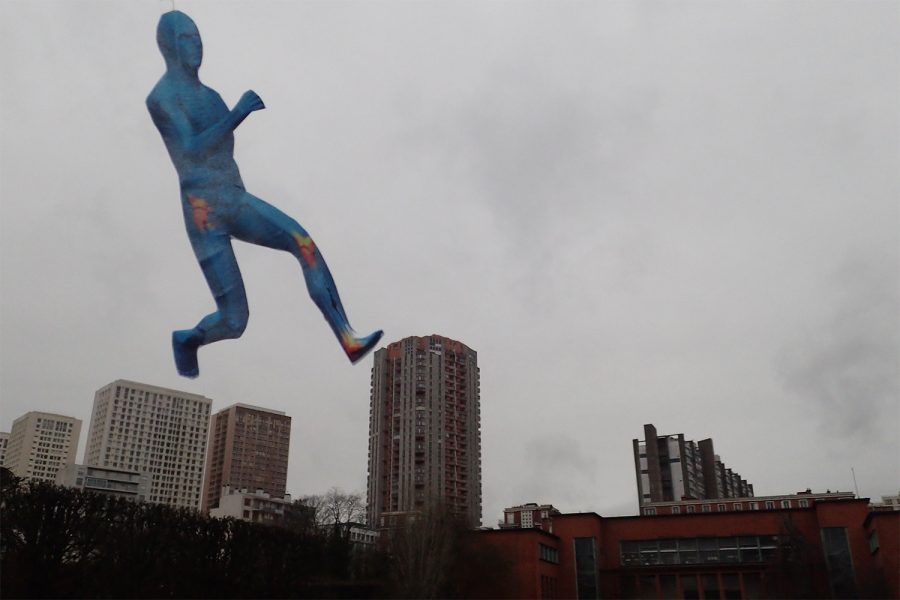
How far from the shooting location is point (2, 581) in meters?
27.8

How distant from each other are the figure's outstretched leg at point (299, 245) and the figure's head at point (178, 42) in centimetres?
428

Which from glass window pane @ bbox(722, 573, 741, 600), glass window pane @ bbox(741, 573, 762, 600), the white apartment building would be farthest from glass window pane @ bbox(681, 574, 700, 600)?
the white apartment building

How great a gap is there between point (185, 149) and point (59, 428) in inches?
5244

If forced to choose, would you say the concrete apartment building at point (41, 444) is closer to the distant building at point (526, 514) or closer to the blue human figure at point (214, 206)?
the distant building at point (526, 514)

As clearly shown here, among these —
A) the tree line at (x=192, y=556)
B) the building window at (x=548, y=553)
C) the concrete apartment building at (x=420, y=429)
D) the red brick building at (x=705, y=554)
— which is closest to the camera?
the tree line at (x=192, y=556)

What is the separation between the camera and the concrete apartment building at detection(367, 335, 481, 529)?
8312 cm

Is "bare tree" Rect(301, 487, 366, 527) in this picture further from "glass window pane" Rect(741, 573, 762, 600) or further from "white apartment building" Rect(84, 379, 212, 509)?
"white apartment building" Rect(84, 379, 212, 509)

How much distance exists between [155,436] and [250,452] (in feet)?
57.3

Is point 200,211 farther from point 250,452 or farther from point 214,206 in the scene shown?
point 250,452

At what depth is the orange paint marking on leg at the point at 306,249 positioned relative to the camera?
21.6m

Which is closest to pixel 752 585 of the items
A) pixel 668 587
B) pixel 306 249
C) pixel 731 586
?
pixel 731 586

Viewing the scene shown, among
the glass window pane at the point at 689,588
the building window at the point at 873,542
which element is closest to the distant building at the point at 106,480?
the glass window pane at the point at 689,588

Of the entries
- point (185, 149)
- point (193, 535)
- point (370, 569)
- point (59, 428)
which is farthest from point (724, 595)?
point (59, 428)

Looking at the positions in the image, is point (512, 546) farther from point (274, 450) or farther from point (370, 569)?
point (274, 450)
